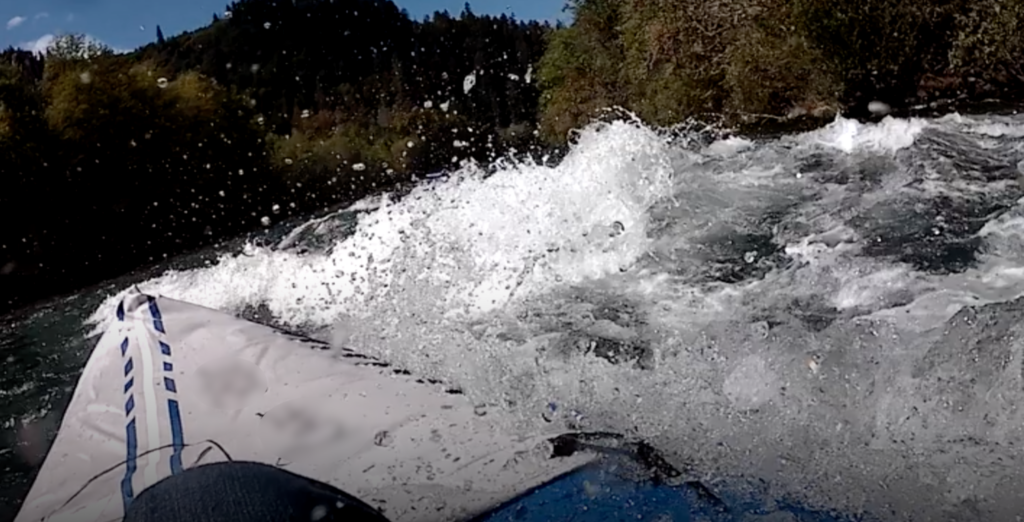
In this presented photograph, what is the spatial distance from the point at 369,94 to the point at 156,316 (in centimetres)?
1755

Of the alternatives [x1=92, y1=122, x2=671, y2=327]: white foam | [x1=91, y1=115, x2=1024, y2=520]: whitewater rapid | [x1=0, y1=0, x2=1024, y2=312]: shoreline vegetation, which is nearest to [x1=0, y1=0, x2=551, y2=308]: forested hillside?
[x1=0, y1=0, x2=1024, y2=312]: shoreline vegetation

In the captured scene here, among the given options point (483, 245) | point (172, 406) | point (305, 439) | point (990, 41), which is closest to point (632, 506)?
point (305, 439)

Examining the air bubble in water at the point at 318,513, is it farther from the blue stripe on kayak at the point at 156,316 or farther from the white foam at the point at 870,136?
the white foam at the point at 870,136

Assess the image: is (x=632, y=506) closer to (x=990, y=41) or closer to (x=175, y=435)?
(x=175, y=435)

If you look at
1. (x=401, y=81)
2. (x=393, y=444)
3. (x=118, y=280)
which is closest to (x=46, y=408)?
(x=393, y=444)

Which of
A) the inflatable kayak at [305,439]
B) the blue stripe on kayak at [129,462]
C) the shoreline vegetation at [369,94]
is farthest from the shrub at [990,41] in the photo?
the blue stripe on kayak at [129,462]

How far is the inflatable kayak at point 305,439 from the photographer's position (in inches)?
83.5

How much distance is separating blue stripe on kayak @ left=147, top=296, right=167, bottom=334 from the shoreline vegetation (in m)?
9.40

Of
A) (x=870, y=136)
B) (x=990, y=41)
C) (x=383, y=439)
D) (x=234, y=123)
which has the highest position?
(x=234, y=123)

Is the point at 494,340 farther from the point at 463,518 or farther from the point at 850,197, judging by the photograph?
the point at 850,197

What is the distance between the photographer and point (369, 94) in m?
20.4

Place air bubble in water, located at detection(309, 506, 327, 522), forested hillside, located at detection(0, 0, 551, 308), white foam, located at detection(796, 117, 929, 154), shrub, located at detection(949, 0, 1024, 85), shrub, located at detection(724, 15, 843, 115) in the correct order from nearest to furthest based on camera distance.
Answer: air bubble in water, located at detection(309, 506, 327, 522) → white foam, located at detection(796, 117, 929, 154) → shrub, located at detection(949, 0, 1024, 85) → shrub, located at detection(724, 15, 843, 115) → forested hillside, located at detection(0, 0, 551, 308)

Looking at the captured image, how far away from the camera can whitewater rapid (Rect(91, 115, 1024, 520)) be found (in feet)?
8.48

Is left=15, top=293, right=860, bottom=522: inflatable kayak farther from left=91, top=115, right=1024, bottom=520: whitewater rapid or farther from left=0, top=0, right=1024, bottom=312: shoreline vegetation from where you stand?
left=0, top=0, right=1024, bottom=312: shoreline vegetation
